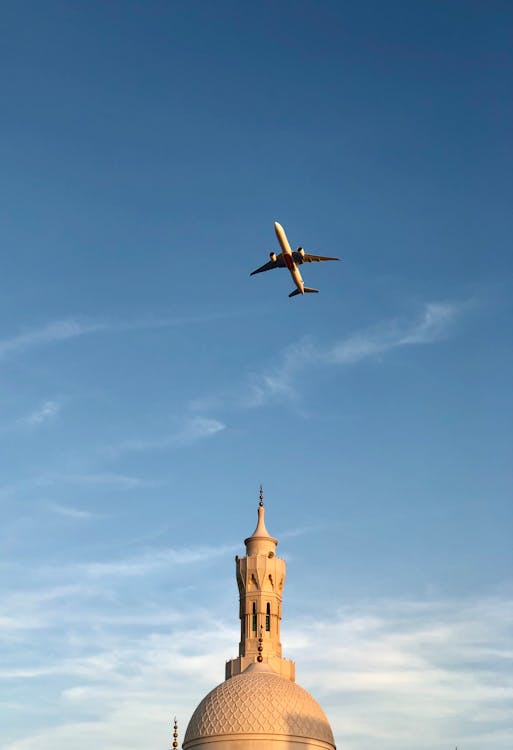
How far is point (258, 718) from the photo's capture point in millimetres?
89188

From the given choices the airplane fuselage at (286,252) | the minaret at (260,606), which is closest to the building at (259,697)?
the minaret at (260,606)

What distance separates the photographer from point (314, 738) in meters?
90.2

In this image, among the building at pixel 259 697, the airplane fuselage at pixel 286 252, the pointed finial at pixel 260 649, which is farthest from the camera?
the pointed finial at pixel 260 649

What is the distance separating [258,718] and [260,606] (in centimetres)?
1421

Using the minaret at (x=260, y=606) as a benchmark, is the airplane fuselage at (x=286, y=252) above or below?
above

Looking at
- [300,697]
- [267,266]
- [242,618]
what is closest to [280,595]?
[242,618]

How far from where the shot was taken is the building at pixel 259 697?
88938 mm

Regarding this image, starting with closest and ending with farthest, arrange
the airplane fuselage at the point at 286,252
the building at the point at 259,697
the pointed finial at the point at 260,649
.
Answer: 1. the airplane fuselage at the point at 286,252
2. the building at the point at 259,697
3. the pointed finial at the point at 260,649

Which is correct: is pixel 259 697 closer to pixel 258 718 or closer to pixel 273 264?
pixel 258 718

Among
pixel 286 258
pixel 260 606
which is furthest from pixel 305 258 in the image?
pixel 260 606

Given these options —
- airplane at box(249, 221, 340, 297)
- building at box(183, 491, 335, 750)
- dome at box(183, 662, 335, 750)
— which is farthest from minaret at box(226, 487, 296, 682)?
airplane at box(249, 221, 340, 297)

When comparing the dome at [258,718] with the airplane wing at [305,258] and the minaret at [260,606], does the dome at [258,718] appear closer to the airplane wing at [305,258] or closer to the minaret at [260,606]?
the minaret at [260,606]

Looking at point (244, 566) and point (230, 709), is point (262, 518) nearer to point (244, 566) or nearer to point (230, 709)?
point (244, 566)

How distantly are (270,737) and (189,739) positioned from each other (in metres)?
8.40
